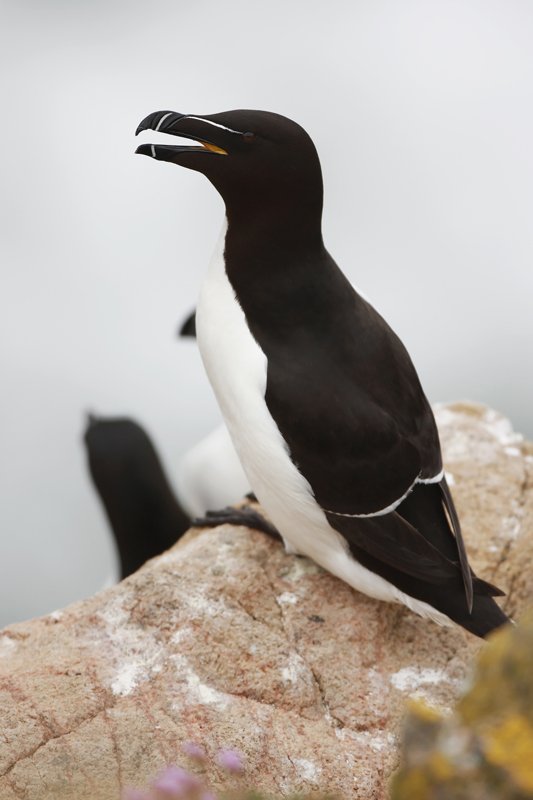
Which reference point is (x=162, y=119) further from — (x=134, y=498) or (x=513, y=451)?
(x=134, y=498)

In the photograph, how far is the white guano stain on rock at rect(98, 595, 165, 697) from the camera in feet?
9.57

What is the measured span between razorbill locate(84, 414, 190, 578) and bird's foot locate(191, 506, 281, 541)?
4.88ft

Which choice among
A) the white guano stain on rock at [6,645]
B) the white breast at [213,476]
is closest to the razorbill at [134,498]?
the white breast at [213,476]

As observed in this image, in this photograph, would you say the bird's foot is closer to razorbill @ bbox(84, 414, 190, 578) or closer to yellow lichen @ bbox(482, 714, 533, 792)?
razorbill @ bbox(84, 414, 190, 578)

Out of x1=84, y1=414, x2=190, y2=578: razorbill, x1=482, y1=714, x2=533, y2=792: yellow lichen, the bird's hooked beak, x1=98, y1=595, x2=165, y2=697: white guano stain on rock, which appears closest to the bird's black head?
the bird's hooked beak

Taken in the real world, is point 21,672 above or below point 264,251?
below

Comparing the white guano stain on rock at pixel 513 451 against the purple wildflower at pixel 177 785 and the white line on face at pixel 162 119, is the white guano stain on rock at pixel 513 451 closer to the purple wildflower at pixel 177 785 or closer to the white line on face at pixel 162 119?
the white line on face at pixel 162 119

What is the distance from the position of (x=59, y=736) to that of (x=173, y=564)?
797 mm

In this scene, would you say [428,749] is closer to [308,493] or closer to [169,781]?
[169,781]

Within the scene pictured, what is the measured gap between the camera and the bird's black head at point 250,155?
111 inches

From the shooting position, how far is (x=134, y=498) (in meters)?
5.26

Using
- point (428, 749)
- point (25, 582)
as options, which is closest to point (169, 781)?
point (428, 749)

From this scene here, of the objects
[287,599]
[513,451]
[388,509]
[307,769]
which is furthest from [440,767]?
[513,451]

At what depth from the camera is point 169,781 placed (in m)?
1.29
